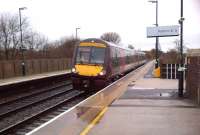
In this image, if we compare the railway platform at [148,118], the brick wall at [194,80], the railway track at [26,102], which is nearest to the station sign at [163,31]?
the railway track at [26,102]

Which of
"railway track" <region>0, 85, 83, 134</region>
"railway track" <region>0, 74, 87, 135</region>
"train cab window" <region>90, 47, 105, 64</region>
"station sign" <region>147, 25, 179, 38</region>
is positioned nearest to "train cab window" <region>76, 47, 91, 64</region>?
"train cab window" <region>90, 47, 105, 64</region>

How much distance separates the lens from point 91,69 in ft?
72.6

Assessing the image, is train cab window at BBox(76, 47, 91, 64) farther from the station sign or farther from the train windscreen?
the station sign

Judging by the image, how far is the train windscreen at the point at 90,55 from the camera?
73.5ft

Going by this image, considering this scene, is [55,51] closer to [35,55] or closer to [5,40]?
[35,55]

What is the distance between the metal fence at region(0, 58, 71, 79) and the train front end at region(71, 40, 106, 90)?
19479 mm

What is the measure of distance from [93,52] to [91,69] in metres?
1.07

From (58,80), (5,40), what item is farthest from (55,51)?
(58,80)

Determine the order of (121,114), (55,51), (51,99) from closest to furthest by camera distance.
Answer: (121,114)
(51,99)
(55,51)

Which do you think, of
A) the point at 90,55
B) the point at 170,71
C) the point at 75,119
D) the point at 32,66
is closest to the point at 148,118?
the point at 75,119

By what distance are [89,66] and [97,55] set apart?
903 mm

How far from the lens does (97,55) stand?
893 inches

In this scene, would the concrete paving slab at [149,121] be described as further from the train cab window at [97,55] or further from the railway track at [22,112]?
the train cab window at [97,55]

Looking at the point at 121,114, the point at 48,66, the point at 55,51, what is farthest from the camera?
the point at 55,51
